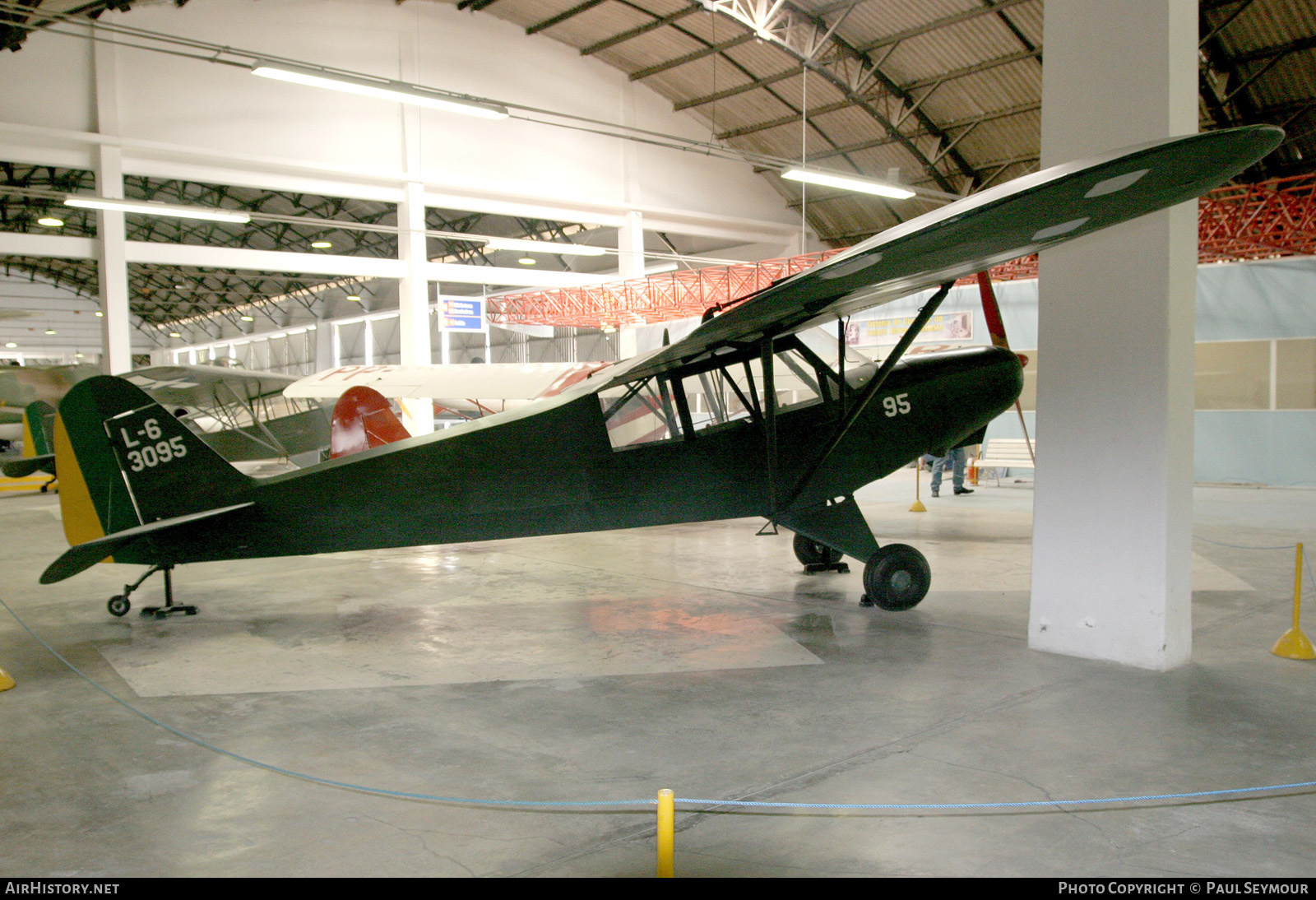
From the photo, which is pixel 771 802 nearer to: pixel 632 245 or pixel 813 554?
pixel 813 554

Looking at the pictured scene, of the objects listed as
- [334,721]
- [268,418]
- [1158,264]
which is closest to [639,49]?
[268,418]

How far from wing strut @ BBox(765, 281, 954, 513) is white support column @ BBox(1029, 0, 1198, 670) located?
0.81 metres

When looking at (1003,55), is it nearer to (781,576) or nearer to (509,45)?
(509,45)

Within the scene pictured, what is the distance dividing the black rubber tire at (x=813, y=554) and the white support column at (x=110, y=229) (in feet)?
52.9

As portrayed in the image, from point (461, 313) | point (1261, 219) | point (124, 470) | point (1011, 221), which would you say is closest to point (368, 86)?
point (124, 470)

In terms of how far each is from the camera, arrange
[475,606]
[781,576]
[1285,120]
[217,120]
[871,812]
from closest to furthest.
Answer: [871,812] < [475,606] < [781,576] < [1285,120] < [217,120]

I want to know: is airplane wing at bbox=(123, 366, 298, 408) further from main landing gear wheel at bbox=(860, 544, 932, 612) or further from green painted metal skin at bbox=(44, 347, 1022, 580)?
main landing gear wheel at bbox=(860, 544, 932, 612)

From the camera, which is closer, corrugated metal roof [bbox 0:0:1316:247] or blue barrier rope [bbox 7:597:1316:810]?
blue barrier rope [bbox 7:597:1316:810]

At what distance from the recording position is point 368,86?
13391mm

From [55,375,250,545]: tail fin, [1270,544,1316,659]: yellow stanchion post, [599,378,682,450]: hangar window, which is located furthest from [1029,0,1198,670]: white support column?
[55,375,250,545]: tail fin

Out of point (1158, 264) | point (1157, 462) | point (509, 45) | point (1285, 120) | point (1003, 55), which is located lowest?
point (1157, 462)

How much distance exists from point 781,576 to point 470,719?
15.0 ft

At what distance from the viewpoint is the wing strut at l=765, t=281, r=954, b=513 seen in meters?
6.09

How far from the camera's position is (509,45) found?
23.8 metres
